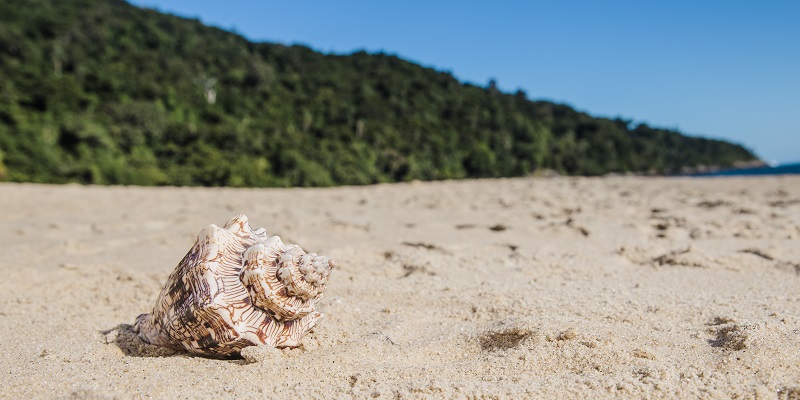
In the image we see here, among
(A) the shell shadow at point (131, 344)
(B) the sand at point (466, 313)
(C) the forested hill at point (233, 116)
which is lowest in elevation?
(A) the shell shadow at point (131, 344)

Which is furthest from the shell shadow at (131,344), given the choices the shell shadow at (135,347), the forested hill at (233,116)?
the forested hill at (233,116)

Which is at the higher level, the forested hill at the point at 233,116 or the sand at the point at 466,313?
the forested hill at the point at 233,116

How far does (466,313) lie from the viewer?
2432mm

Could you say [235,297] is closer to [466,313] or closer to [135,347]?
[135,347]

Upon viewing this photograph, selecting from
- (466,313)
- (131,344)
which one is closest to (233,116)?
(131,344)

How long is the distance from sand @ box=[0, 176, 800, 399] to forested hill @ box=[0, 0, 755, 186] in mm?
16579

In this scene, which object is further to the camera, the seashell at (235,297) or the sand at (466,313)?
the seashell at (235,297)

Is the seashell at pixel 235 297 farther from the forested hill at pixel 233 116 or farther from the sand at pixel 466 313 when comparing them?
the forested hill at pixel 233 116

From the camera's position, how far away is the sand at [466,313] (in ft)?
5.58

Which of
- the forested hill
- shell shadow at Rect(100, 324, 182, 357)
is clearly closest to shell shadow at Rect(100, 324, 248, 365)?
shell shadow at Rect(100, 324, 182, 357)

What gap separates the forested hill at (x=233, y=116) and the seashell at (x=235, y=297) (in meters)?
18.0

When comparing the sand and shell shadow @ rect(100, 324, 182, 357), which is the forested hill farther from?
shell shadow @ rect(100, 324, 182, 357)

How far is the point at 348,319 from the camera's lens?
93.4 inches

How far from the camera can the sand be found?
1.70 m
